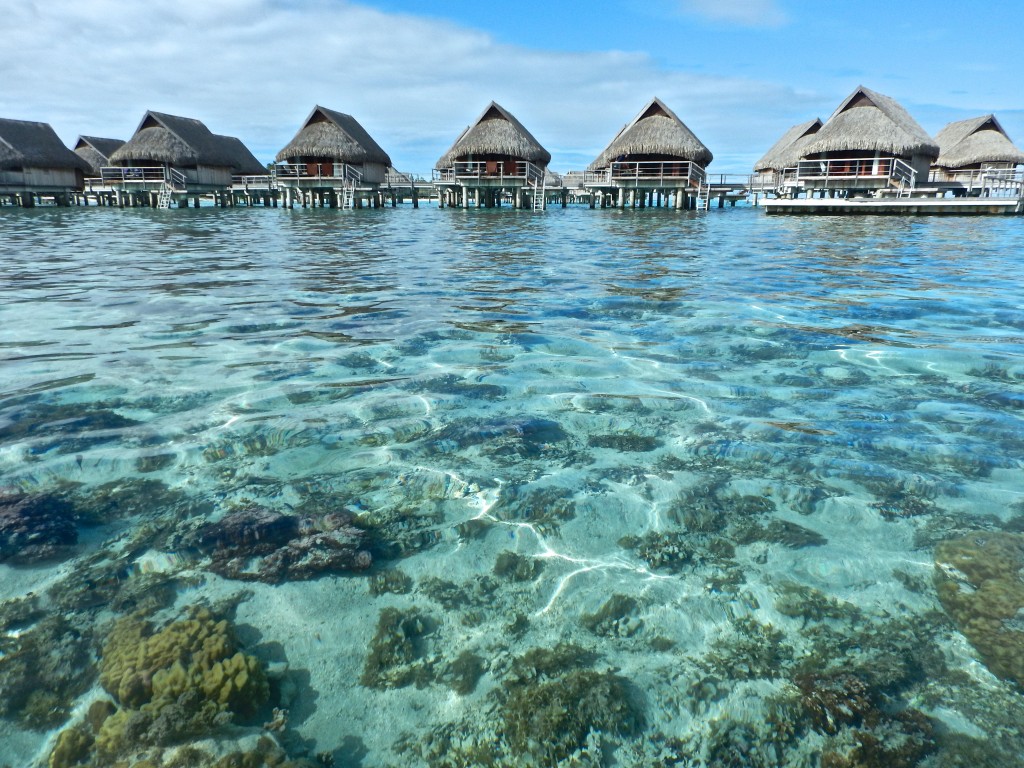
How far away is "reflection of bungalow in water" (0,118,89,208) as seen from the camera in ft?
107

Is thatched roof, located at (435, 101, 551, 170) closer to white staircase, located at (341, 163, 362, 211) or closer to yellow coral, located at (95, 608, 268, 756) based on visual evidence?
white staircase, located at (341, 163, 362, 211)

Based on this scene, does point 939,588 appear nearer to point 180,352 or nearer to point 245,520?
point 245,520

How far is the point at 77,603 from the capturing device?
253 cm

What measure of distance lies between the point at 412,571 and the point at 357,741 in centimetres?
83

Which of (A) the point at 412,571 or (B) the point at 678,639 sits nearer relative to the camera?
(B) the point at 678,639

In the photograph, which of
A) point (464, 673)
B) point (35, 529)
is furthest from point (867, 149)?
point (35, 529)

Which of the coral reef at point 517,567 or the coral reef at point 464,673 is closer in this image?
the coral reef at point 464,673

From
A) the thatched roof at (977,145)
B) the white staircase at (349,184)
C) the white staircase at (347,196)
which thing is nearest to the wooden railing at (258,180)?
the white staircase at (347,196)

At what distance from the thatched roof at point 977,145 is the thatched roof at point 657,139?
54.1ft

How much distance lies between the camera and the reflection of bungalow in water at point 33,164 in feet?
107

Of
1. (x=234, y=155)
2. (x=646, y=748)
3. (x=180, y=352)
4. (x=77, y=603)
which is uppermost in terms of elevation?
(x=234, y=155)

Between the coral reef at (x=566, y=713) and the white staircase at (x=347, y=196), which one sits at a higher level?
the white staircase at (x=347, y=196)

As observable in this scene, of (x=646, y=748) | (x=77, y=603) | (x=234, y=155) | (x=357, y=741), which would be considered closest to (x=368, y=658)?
(x=357, y=741)

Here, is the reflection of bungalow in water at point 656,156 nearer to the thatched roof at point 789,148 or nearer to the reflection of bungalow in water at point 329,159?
the thatched roof at point 789,148
